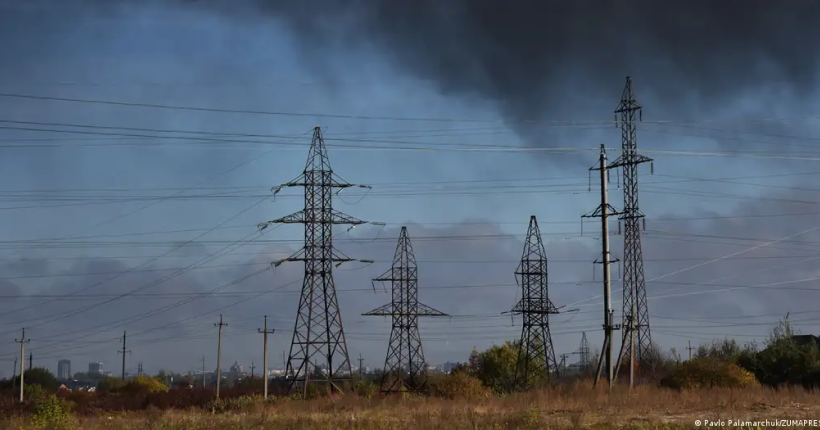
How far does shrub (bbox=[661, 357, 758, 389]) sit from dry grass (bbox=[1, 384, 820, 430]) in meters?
8.11

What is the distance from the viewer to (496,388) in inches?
3216

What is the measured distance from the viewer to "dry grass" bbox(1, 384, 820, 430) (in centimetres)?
3519

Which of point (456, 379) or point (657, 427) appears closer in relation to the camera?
point (657, 427)

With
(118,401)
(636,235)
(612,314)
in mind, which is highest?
(636,235)

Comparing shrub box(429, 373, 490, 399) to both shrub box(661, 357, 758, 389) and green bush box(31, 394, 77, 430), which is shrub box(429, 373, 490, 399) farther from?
green bush box(31, 394, 77, 430)

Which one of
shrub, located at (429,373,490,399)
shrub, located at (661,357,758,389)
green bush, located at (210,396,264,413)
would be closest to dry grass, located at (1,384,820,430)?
green bush, located at (210,396,264,413)

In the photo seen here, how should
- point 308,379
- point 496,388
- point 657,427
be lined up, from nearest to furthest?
point 657,427 < point 308,379 < point 496,388

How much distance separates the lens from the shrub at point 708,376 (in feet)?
182

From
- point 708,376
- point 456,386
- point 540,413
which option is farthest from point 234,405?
point 708,376

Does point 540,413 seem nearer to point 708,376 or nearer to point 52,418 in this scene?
point 708,376

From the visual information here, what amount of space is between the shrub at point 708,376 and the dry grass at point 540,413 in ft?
26.6

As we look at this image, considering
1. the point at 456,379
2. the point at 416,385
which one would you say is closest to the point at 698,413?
the point at 456,379

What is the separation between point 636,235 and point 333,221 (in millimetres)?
25571

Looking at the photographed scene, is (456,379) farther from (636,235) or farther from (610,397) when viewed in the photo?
(610,397)
